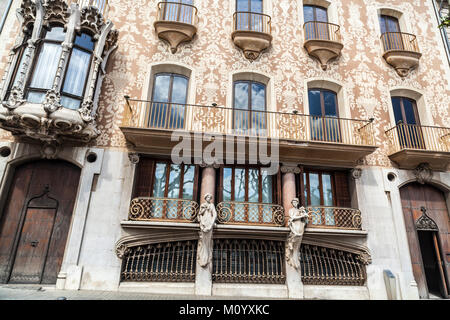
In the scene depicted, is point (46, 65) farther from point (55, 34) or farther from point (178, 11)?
point (178, 11)

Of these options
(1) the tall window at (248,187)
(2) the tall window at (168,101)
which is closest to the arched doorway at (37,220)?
(2) the tall window at (168,101)

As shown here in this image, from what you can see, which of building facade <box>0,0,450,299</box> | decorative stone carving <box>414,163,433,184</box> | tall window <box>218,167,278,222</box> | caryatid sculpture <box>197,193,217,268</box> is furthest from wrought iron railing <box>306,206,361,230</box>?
caryatid sculpture <box>197,193,217,268</box>

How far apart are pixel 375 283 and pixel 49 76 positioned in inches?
495

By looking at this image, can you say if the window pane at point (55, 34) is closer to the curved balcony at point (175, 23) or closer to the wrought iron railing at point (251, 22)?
the curved balcony at point (175, 23)

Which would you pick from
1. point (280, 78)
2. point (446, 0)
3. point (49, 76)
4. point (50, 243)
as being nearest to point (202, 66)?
point (280, 78)

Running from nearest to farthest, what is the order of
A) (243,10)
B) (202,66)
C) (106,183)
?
(106,183)
(202,66)
(243,10)

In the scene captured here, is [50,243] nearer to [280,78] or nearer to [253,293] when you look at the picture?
[253,293]

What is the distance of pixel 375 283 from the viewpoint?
331 inches

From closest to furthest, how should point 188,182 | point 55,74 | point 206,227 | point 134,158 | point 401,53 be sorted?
1. point 206,227
2. point 55,74
3. point 134,158
4. point 188,182
5. point 401,53

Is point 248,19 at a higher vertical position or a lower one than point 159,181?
higher

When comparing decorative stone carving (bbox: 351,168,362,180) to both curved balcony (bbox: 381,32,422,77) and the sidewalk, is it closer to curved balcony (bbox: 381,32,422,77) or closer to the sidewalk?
curved balcony (bbox: 381,32,422,77)

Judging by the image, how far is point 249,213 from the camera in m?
8.57

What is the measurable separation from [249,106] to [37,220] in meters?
8.27

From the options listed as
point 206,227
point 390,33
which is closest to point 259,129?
point 206,227
